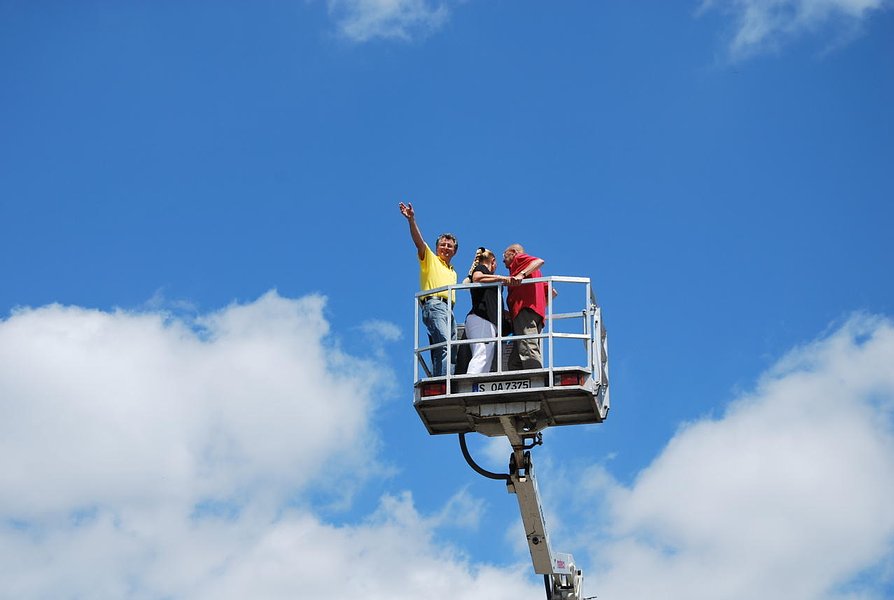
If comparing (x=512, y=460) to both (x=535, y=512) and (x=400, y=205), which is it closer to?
(x=535, y=512)

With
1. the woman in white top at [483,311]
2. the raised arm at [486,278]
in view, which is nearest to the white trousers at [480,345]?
the woman in white top at [483,311]

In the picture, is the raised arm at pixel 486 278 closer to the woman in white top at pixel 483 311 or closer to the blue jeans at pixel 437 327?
the woman in white top at pixel 483 311

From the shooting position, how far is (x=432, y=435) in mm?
20062

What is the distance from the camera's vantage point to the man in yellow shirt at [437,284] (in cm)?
1938

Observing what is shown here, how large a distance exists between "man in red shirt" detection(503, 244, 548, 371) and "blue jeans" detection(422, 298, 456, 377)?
3.18 feet

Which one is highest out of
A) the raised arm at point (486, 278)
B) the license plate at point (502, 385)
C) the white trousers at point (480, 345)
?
the raised arm at point (486, 278)

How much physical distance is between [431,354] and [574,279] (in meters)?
2.36

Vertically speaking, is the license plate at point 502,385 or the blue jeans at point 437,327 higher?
the blue jeans at point 437,327

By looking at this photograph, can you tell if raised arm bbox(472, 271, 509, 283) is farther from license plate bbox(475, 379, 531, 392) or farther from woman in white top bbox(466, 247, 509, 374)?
license plate bbox(475, 379, 531, 392)

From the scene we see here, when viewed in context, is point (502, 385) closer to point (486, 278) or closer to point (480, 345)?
point (480, 345)

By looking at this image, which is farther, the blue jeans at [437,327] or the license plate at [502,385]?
the blue jeans at [437,327]

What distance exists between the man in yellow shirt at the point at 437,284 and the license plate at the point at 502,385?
22.9 inches

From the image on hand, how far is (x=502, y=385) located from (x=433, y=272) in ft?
7.25

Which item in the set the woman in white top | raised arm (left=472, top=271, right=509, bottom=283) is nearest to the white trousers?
the woman in white top
